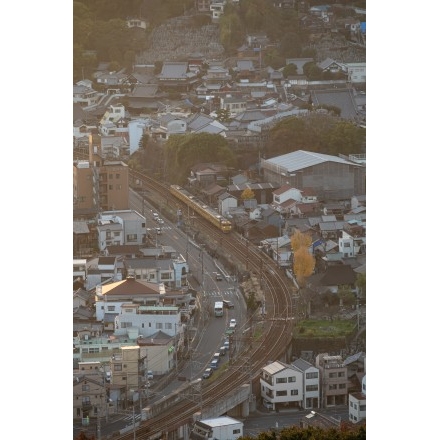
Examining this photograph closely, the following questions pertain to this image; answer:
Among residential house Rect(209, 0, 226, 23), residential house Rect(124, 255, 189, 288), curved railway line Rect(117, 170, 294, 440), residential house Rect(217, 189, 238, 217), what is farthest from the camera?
residential house Rect(217, 189, 238, 217)

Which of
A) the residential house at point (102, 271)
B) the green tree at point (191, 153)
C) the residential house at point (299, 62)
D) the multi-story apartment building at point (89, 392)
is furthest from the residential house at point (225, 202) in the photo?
the multi-story apartment building at point (89, 392)

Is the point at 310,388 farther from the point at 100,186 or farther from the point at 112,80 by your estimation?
the point at 112,80

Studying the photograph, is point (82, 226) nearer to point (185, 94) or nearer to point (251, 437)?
point (185, 94)

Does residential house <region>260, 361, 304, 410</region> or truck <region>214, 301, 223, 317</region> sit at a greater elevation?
truck <region>214, 301, 223, 317</region>

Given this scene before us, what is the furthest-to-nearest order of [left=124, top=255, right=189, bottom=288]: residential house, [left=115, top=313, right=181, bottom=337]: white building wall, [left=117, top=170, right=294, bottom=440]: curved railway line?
1. [left=124, top=255, right=189, bottom=288]: residential house
2. [left=115, top=313, right=181, bottom=337]: white building wall
3. [left=117, top=170, right=294, bottom=440]: curved railway line

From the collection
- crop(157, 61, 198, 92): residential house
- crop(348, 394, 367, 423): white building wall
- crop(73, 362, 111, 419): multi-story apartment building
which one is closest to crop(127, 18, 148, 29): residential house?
crop(157, 61, 198, 92): residential house

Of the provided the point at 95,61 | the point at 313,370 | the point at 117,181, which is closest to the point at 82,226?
the point at 117,181

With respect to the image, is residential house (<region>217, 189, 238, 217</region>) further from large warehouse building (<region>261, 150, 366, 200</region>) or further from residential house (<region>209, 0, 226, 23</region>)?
residential house (<region>209, 0, 226, 23</region>)

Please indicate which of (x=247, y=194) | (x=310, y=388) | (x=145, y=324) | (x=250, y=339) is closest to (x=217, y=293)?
(x=250, y=339)
